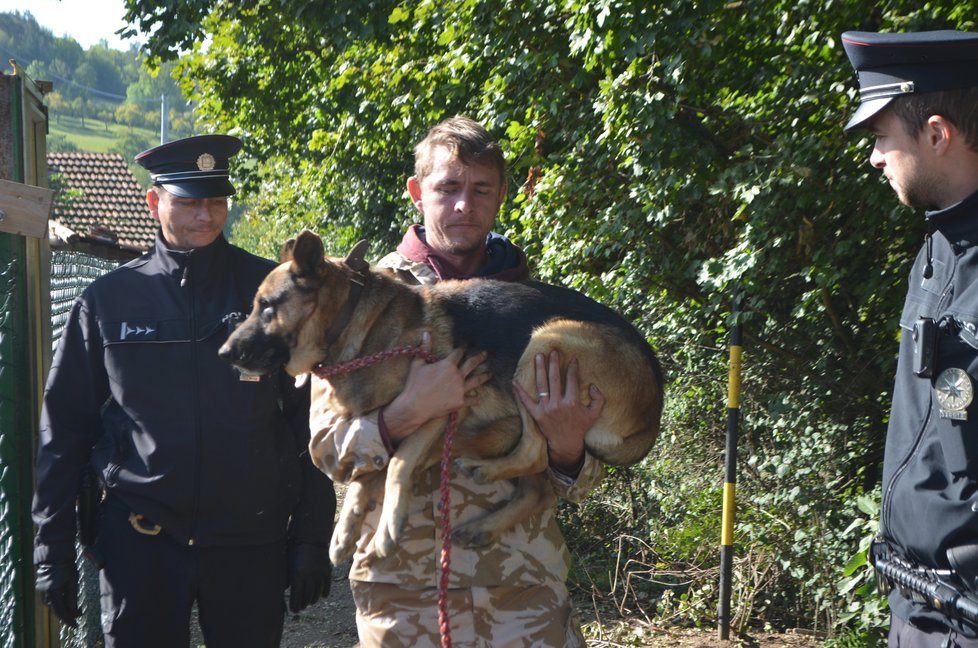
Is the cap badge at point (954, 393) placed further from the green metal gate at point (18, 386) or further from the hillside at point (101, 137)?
the hillside at point (101, 137)

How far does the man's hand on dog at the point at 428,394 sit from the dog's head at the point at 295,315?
36 cm

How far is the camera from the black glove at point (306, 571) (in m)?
3.88

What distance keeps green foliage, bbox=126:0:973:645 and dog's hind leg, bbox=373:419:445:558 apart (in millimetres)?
2547

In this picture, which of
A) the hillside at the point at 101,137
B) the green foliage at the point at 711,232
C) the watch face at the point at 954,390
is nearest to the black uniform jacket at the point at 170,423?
the watch face at the point at 954,390

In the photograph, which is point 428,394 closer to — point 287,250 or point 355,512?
point 355,512

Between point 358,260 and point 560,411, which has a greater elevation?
point 358,260

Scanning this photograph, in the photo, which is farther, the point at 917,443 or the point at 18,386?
the point at 18,386

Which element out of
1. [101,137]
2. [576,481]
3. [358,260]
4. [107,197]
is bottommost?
[576,481]

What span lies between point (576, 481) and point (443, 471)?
0.46 metres

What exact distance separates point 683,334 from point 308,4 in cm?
527

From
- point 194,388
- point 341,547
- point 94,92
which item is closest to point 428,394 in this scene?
point 341,547

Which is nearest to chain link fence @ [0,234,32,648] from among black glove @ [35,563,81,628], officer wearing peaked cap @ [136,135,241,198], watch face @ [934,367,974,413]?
black glove @ [35,563,81,628]

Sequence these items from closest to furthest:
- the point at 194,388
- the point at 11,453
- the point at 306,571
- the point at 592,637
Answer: the point at 194,388
the point at 306,571
the point at 11,453
the point at 592,637

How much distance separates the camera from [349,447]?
3.05 m
